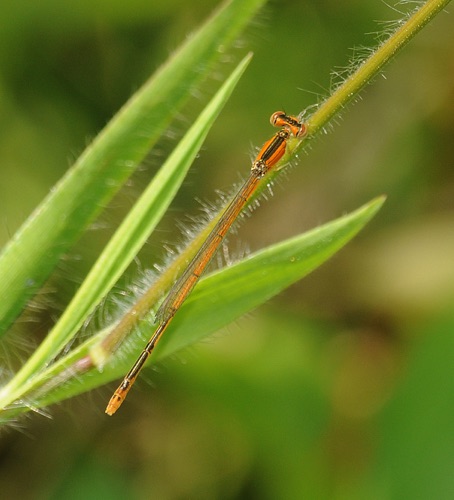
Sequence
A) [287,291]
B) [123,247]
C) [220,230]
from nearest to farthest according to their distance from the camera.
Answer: [220,230]
[123,247]
[287,291]

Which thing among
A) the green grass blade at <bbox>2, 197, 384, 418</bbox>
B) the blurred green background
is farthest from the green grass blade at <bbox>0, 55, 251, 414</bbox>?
the blurred green background

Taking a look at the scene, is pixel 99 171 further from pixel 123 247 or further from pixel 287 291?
pixel 287 291

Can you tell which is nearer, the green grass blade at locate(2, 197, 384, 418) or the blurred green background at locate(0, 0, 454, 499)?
the green grass blade at locate(2, 197, 384, 418)

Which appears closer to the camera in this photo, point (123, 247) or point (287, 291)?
point (123, 247)

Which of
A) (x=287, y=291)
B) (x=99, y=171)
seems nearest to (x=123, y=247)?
(x=99, y=171)

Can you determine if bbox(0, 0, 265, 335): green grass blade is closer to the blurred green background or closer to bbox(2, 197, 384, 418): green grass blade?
bbox(2, 197, 384, 418): green grass blade

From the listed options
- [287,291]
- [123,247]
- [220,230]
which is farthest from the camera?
[287,291]

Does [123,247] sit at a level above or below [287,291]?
below
